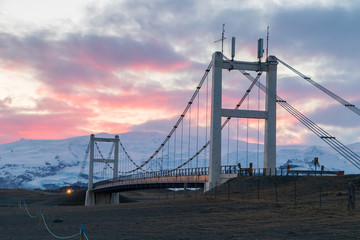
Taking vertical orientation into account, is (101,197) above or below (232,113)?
below

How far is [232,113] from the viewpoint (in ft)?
154

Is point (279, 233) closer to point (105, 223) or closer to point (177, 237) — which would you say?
point (177, 237)

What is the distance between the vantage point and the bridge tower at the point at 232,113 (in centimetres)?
4597

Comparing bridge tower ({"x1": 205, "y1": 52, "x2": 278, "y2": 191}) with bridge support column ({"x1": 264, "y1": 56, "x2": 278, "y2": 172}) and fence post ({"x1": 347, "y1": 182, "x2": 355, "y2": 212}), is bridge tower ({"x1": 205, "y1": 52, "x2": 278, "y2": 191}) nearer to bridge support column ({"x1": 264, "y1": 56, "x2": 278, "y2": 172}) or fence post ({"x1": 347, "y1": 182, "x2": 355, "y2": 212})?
bridge support column ({"x1": 264, "y1": 56, "x2": 278, "y2": 172})

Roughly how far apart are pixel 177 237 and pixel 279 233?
3923 mm

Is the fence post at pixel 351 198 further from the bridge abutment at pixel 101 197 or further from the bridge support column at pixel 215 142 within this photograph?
the bridge abutment at pixel 101 197

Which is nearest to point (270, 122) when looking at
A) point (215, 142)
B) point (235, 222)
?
point (215, 142)

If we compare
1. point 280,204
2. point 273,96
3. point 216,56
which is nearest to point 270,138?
point 273,96

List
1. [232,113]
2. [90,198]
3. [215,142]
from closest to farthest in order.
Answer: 1. [215,142]
2. [232,113]
3. [90,198]

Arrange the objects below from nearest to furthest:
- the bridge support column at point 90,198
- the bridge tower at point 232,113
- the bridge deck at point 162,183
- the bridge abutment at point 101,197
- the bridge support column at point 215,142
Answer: the bridge support column at point 215,142 < the bridge tower at point 232,113 < the bridge deck at point 162,183 < the bridge support column at point 90,198 < the bridge abutment at point 101,197

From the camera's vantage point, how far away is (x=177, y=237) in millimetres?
19531

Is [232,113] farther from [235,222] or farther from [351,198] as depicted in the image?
[235,222]

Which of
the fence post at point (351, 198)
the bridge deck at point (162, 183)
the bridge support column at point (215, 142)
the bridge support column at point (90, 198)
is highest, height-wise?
the bridge support column at point (215, 142)

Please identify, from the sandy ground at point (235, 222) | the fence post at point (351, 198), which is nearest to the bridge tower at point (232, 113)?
the sandy ground at point (235, 222)
